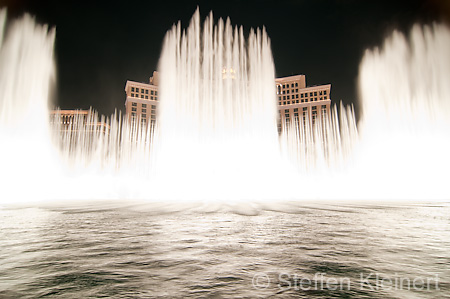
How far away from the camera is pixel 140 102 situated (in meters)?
82.3

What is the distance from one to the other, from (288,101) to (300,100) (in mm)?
3778

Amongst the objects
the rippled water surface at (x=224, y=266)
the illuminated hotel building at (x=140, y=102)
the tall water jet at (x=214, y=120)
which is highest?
the illuminated hotel building at (x=140, y=102)

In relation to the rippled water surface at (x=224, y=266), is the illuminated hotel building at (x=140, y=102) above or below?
above

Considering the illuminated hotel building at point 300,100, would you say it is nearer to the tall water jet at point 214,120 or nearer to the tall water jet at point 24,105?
the tall water jet at point 214,120

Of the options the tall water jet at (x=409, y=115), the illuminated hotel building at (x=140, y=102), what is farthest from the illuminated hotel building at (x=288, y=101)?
the tall water jet at (x=409, y=115)

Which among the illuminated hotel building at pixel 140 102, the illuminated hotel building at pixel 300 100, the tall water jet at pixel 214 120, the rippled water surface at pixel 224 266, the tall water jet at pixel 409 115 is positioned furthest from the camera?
the illuminated hotel building at pixel 300 100

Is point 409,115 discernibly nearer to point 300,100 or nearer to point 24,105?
→ point 24,105

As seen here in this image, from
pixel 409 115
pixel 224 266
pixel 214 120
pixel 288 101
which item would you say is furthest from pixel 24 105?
pixel 288 101

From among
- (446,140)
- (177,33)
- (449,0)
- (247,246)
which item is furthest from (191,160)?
(449,0)

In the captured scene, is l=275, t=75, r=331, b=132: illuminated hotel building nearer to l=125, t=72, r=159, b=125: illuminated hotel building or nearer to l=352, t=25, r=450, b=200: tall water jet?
l=125, t=72, r=159, b=125: illuminated hotel building

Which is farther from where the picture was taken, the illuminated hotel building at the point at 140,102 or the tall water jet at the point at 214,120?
the illuminated hotel building at the point at 140,102

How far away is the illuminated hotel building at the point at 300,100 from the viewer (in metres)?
82.6

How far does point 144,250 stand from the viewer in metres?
3.54

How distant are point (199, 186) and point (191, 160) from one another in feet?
7.88
